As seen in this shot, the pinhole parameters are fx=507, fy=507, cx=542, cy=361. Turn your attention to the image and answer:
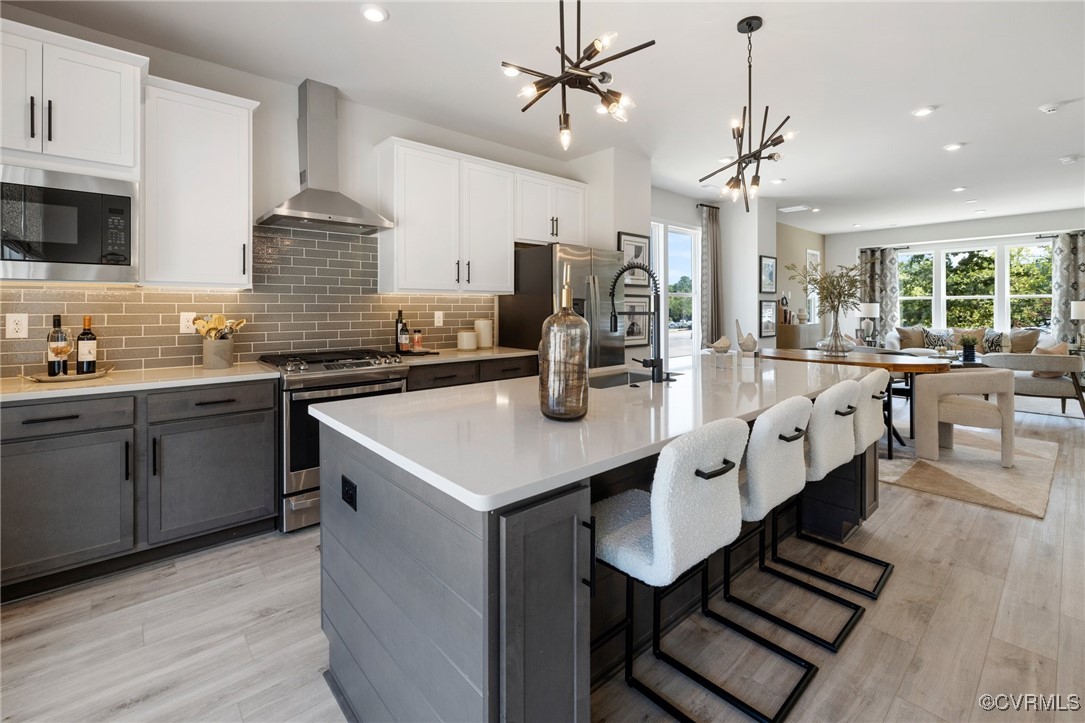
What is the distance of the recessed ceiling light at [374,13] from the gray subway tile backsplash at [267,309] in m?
1.47

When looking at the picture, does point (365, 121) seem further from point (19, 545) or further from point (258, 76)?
point (19, 545)

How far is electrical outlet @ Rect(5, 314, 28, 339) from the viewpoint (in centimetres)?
252

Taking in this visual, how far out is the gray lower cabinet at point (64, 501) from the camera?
7.13 feet

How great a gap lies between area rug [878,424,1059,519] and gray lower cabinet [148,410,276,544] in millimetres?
4272

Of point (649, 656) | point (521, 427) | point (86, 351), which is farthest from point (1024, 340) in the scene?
point (86, 351)

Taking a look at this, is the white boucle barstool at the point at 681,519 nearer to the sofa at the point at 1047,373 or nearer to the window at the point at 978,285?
the sofa at the point at 1047,373

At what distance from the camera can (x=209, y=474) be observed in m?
2.66

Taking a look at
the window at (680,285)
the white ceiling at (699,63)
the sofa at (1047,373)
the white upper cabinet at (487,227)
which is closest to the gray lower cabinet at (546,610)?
the white ceiling at (699,63)

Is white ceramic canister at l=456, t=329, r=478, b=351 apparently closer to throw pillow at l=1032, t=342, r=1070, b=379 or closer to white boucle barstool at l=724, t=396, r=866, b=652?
white boucle barstool at l=724, t=396, r=866, b=652

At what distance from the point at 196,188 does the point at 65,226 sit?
2.10 feet

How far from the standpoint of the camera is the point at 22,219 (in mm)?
2254

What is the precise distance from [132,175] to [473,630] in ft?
9.24

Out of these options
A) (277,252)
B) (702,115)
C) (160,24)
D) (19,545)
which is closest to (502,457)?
(19,545)

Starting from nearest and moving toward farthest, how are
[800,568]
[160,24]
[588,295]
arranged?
[800,568] → [160,24] → [588,295]
